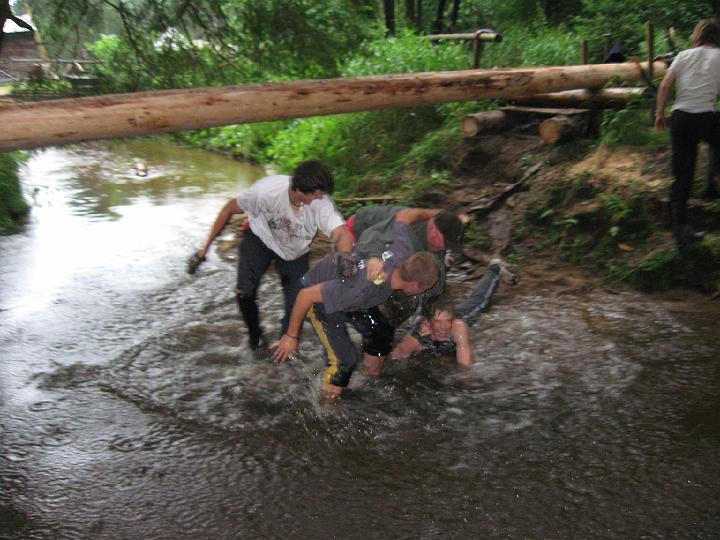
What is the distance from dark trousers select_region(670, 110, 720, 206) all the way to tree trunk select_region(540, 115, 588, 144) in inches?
93.7

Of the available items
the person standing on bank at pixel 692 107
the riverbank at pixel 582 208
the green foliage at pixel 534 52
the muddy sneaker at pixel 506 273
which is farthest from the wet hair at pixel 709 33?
the green foliage at pixel 534 52

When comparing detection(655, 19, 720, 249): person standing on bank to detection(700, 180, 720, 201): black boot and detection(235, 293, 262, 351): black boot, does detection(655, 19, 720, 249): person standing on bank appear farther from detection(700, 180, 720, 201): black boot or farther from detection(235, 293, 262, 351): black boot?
detection(235, 293, 262, 351): black boot

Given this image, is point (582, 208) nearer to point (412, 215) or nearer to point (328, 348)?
point (412, 215)

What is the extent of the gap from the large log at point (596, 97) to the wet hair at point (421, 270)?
5461 millimetres

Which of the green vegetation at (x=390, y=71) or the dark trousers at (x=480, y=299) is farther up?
the green vegetation at (x=390, y=71)

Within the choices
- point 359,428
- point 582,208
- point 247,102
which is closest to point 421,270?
point 359,428

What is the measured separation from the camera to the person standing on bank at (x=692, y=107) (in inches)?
241

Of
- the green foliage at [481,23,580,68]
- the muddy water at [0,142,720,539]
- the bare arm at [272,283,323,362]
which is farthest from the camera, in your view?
the green foliage at [481,23,580,68]

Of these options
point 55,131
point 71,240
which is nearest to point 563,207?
point 55,131

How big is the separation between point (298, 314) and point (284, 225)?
0.98 m

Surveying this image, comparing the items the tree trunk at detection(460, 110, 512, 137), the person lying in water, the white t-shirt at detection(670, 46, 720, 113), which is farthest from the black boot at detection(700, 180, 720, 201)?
the tree trunk at detection(460, 110, 512, 137)

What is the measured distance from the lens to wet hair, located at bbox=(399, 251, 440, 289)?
13.8 ft

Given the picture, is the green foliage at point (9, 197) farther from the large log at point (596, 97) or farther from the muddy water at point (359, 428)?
the large log at point (596, 97)

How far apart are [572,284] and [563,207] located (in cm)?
137
